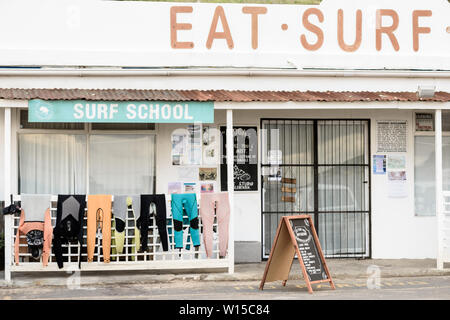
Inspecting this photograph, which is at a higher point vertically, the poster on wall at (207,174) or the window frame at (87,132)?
the window frame at (87,132)

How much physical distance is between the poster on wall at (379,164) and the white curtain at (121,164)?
4112mm

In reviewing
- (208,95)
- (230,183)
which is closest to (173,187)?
(230,183)

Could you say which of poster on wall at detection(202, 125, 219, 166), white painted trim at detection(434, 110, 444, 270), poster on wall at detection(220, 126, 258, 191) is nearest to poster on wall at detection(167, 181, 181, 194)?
poster on wall at detection(202, 125, 219, 166)

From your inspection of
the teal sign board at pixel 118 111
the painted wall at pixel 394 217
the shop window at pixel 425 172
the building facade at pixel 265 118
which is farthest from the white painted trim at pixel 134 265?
the shop window at pixel 425 172

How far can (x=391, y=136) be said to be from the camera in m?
13.1

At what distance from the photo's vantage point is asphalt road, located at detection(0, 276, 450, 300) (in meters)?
9.69

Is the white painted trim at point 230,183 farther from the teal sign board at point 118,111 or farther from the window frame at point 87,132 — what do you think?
the window frame at point 87,132

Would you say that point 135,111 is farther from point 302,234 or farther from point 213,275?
point 302,234

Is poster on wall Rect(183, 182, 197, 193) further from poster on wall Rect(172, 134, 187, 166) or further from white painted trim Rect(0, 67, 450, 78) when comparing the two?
white painted trim Rect(0, 67, 450, 78)

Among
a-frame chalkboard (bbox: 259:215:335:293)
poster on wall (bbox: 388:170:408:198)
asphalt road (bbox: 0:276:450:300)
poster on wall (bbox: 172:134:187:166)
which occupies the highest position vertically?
poster on wall (bbox: 172:134:187:166)

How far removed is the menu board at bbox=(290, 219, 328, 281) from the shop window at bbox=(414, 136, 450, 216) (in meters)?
3.90

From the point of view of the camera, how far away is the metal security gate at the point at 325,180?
42.7 feet

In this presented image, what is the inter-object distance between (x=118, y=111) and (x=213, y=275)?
3014 mm
